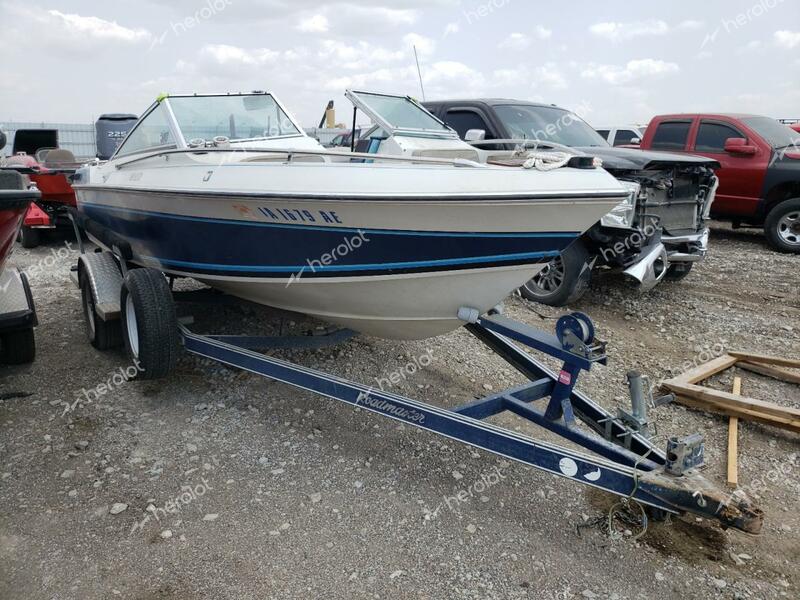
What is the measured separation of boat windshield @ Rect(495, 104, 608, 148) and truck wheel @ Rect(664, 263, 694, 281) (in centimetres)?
150

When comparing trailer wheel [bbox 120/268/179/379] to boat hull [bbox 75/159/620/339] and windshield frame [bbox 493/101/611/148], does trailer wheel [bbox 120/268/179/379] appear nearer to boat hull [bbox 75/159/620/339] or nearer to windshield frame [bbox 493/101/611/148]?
boat hull [bbox 75/159/620/339]

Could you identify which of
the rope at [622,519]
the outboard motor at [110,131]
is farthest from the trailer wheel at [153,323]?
the outboard motor at [110,131]

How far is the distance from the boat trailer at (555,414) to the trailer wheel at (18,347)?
0.49 m

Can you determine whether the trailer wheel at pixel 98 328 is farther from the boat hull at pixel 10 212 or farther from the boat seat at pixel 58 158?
the boat seat at pixel 58 158

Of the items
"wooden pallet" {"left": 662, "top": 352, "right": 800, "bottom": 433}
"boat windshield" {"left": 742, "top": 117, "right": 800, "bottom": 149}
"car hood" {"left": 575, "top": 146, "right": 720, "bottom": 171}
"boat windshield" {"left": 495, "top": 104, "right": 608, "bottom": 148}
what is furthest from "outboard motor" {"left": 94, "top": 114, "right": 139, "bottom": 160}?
"boat windshield" {"left": 742, "top": 117, "right": 800, "bottom": 149}

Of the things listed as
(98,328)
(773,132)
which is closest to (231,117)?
(98,328)

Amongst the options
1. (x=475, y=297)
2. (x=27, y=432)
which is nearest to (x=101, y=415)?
(x=27, y=432)

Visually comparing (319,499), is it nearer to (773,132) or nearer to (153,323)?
(153,323)

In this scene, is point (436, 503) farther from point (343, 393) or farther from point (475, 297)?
point (475, 297)

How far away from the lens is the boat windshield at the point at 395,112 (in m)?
4.71

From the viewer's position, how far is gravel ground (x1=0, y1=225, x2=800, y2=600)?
2.39 meters

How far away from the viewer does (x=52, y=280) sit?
246 inches

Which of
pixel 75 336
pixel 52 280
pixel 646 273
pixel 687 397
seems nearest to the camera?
pixel 687 397

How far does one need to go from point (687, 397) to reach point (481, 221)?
2051 millimetres
